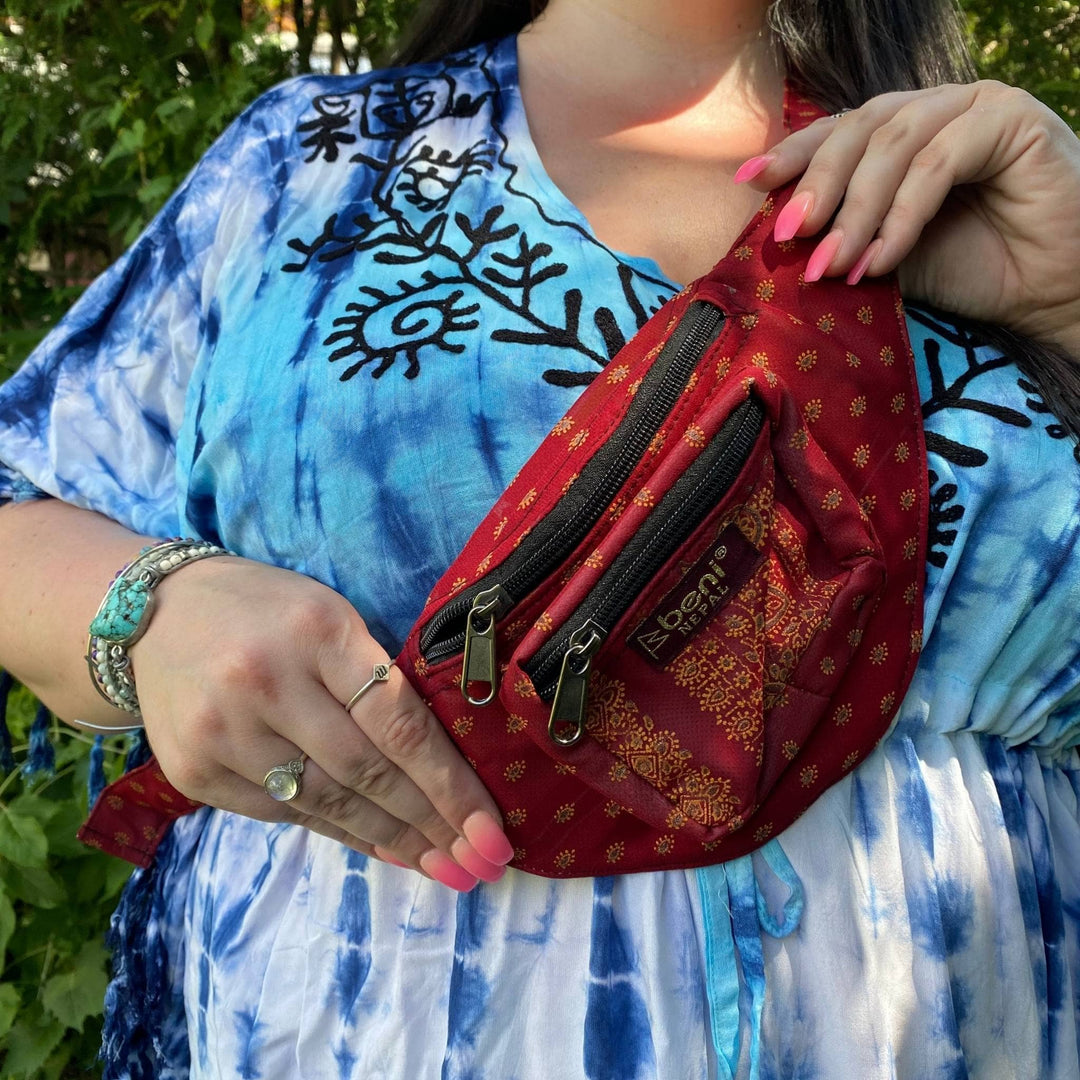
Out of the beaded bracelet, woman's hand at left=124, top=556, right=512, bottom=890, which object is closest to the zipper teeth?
woman's hand at left=124, top=556, right=512, bottom=890

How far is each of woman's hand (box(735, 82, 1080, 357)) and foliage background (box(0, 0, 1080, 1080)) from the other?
1251 millimetres

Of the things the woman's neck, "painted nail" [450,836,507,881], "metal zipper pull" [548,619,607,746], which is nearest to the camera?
"metal zipper pull" [548,619,607,746]

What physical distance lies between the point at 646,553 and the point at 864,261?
42cm

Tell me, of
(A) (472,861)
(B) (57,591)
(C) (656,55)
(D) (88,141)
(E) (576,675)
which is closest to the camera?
(E) (576,675)

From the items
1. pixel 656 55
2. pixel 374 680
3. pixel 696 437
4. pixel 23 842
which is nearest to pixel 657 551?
pixel 696 437

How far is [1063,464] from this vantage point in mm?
1047

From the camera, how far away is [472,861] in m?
0.97

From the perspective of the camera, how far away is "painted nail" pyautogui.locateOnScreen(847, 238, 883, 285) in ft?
3.38

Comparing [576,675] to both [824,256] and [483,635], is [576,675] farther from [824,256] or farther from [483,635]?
[824,256]

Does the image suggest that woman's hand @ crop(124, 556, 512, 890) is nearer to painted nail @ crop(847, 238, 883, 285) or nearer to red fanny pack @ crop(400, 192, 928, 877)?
red fanny pack @ crop(400, 192, 928, 877)

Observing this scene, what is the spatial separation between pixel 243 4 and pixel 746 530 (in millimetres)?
2076

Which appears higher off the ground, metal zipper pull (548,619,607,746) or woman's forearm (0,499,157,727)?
metal zipper pull (548,619,607,746)

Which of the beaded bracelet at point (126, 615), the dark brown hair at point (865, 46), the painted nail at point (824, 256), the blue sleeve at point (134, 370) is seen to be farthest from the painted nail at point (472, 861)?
the dark brown hair at point (865, 46)

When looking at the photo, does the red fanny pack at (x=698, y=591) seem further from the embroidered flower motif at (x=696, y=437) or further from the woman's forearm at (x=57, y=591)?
the woman's forearm at (x=57, y=591)
